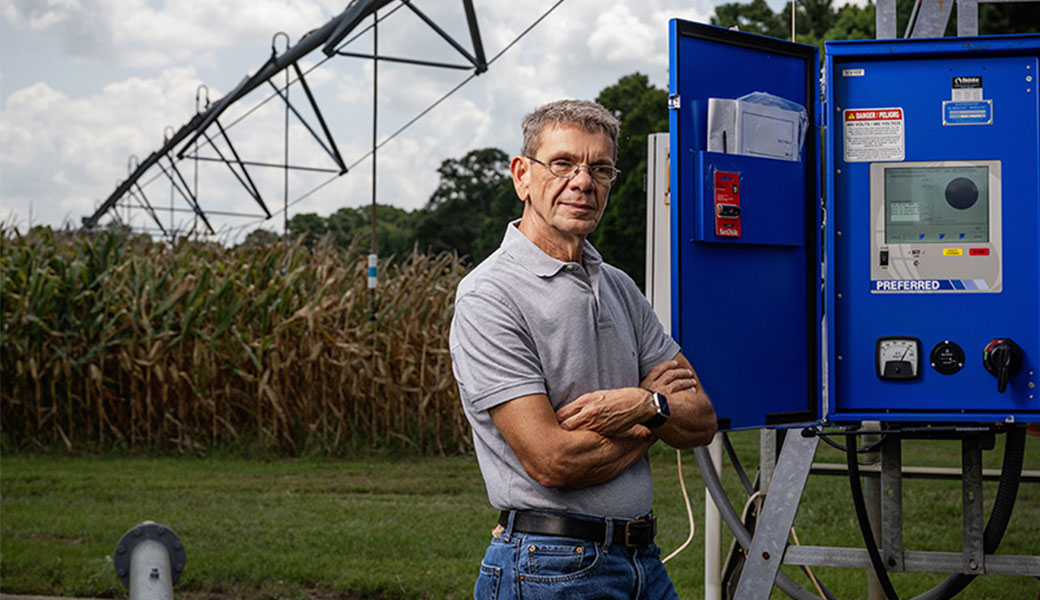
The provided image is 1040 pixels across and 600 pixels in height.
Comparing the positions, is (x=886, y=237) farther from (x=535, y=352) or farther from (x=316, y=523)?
(x=316, y=523)

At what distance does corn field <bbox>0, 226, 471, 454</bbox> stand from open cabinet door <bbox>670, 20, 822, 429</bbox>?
6604 millimetres

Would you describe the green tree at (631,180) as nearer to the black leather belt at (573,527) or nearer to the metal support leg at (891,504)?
the metal support leg at (891,504)

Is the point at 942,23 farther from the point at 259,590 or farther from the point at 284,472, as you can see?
the point at 284,472

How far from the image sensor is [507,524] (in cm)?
234

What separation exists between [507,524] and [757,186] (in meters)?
1.31

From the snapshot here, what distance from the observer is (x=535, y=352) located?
2.38 metres

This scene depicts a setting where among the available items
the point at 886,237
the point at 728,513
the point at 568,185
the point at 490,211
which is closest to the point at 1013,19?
the point at 728,513

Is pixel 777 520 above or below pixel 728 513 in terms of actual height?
above

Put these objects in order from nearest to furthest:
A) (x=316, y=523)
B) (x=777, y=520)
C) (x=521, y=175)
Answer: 1. (x=521, y=175)
2. (x=777, y=520)
3. (x=316, y=523)

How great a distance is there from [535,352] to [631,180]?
33.2 metres

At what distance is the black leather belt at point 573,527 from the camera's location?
7.56 feet

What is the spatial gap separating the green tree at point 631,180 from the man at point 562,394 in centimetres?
2660

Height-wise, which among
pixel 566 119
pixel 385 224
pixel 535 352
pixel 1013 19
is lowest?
pixel 535 352

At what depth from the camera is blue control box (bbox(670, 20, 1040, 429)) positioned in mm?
3184
